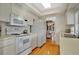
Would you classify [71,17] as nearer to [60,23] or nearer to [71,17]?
[71,17]

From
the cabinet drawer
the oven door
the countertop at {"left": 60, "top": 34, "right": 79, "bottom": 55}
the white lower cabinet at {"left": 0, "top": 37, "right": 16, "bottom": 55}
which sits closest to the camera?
the countertop at {"left": 60, "top": 34, "right": 79, "bottom": 55}

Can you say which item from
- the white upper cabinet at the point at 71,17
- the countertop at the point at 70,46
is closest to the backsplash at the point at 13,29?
the white upper cabinet at the point at 71,17

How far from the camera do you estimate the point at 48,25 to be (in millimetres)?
2020

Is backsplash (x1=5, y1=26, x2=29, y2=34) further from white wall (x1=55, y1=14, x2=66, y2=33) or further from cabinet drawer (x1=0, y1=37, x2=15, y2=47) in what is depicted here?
white wall (x1=55, y1=14, x2=66, y2=33)

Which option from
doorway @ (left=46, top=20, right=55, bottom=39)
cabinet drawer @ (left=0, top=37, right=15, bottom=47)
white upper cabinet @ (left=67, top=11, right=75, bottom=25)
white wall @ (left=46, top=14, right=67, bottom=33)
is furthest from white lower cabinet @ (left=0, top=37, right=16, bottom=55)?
white upper cabinet @ (left=67, top=11, right=75, bottom=25)

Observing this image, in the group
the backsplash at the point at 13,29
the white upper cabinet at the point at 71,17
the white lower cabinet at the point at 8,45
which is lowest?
the white lower cabinet at the point at 8,45

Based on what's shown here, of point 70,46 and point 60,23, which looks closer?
point 70,46

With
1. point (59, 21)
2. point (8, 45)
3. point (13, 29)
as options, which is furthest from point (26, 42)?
point (59, 21)

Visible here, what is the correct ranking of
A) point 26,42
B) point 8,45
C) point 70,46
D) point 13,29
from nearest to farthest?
point 70,46 → point 8,45 → point 26,42 → point 13,29

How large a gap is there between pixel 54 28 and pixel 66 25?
0.77ft

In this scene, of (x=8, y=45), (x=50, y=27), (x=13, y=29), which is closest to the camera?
(x=50, y=27)

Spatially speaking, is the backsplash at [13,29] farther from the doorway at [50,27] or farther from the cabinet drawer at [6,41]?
the doorway at [50,27]
